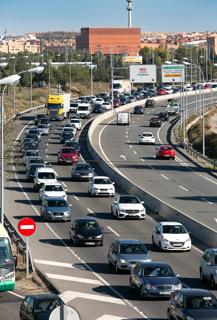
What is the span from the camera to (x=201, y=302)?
84.1 ft

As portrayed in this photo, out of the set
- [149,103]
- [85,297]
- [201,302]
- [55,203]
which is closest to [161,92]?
[149,103]

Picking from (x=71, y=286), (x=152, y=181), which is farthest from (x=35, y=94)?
(x=71, y=286)

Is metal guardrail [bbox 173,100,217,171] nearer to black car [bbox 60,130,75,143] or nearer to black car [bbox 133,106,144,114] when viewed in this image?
black car [bbox 60,130,75,143]

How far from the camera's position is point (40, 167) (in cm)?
6662

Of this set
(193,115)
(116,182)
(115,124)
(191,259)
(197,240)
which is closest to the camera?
(191,259)

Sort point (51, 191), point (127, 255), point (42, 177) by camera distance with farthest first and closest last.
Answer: point (42, 177) → point (51, 191) → point (127, 255)

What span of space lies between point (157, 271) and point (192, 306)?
19.0 feet

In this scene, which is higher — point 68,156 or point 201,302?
point 201,302

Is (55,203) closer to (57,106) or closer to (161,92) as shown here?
(57,106)

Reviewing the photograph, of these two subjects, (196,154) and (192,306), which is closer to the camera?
(192,306)

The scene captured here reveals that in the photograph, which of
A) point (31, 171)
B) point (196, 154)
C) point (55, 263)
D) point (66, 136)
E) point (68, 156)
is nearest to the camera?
point (55, 263)

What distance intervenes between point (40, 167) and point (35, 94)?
91830 millimetres

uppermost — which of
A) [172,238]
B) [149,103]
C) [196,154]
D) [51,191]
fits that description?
[172,238]

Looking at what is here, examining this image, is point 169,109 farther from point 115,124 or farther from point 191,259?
point 191,259
